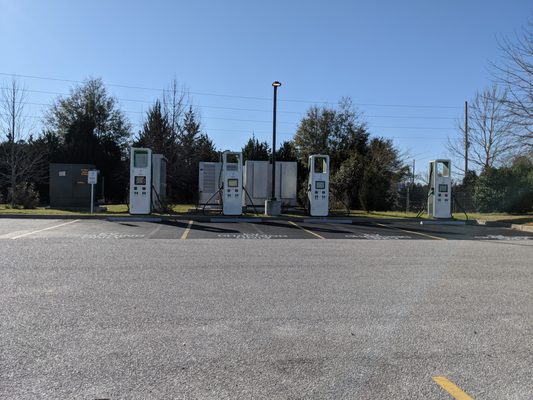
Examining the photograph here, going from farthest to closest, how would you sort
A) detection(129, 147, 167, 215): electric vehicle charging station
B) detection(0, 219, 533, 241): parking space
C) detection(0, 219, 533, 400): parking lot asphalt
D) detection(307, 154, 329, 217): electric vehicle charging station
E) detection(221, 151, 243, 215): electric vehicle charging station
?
detection(307, 154, 329, 217): electric vehicle charging station, detection(221, 151, 243, 215): electric vehicle charging station, detection(129, 147, 167, 215): electric vehicle charging station, detection(0, 219, 533, 241): parking space, detection(0, 219, 533, 400): parking lot asphalt

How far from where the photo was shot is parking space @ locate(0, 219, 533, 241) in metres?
13.2

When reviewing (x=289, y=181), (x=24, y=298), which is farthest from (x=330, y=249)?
(x=289, y=181)

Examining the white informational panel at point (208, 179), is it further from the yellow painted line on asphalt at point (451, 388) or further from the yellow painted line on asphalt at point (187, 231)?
the yellow painted line on asphalt at point (451, 388)

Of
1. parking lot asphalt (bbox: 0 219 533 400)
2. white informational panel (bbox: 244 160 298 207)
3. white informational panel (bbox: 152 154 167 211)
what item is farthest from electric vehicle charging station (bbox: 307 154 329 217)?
parking lot asphalt (bbox: 0 219 533 400)

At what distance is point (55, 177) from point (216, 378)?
72.4 feet

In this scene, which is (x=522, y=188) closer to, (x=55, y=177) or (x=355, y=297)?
(x=355, y=297)

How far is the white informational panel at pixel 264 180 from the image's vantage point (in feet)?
78.7

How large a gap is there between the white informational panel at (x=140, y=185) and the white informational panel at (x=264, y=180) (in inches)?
240

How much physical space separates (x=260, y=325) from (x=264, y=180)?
1926cm

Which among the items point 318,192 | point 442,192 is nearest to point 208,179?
point 318,192

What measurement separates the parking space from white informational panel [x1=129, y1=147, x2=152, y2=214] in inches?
45.8

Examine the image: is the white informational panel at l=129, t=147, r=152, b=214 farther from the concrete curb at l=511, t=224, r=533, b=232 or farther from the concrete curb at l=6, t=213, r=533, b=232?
the concrete curb at l=511, t=224, r=533, b=232

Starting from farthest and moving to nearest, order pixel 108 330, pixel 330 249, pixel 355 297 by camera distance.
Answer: pixel 330 249 < pixel 355 297 < pixel 108 330

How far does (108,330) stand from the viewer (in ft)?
15.4
